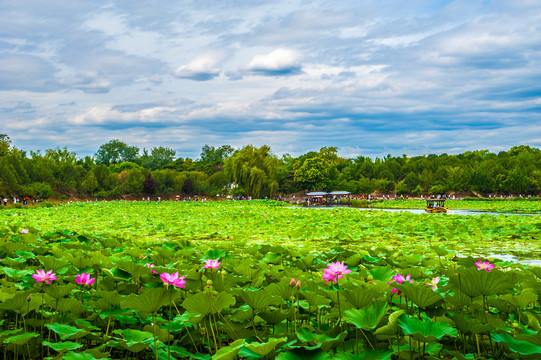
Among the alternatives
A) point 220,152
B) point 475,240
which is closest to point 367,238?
point 475,240

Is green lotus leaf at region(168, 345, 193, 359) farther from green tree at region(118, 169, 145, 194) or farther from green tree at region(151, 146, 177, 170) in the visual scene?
green tree at region(151, 146, 177, 170)

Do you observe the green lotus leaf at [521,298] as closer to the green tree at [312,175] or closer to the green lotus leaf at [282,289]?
the green lotus leaf at [282,289]

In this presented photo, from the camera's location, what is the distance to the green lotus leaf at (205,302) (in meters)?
1.57

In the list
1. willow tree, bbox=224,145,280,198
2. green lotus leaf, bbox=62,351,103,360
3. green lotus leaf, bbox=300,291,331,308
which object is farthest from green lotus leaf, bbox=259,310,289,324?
willow tree, bbox=224,145,280,198

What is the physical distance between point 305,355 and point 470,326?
75 centimetres

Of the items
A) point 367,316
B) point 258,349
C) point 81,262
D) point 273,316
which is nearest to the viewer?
point 258,349

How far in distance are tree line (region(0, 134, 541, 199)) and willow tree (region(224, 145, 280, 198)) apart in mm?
93

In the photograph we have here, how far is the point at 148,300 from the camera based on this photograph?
1.55m

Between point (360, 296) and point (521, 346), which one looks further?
point (360, 296)

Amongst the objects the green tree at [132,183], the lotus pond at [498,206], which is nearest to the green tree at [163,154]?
the green tree at [132,183]

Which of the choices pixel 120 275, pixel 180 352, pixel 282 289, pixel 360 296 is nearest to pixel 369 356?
pixel 360 296

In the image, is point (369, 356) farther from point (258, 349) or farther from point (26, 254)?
point (26, 254)

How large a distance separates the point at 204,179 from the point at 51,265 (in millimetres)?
47966

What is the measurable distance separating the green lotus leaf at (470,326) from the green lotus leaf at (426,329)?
0.25m
